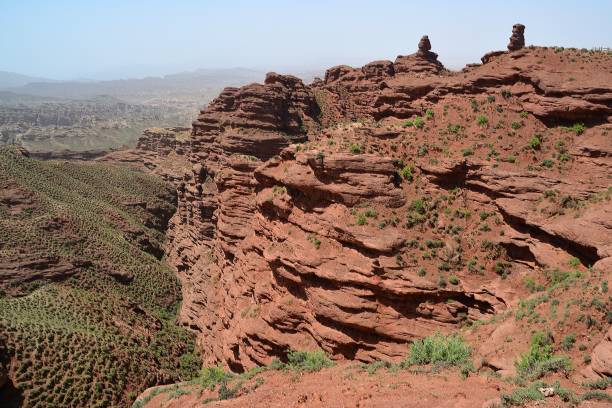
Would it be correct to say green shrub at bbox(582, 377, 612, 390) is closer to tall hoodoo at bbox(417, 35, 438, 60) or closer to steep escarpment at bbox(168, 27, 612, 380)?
steep escarpment at bbox(168, 27, 612, 380)

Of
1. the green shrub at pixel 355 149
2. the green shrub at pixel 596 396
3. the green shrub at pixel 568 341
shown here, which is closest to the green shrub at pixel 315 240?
the green shrub at pixel 355 149

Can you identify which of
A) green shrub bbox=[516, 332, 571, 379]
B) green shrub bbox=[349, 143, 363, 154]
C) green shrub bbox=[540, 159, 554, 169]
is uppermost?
green shrub bbox=[349, 143, 363, 154]

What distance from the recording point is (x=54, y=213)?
192 feet

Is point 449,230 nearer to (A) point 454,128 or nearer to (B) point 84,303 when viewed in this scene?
(A) point 454,128

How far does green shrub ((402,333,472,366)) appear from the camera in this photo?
727 inches

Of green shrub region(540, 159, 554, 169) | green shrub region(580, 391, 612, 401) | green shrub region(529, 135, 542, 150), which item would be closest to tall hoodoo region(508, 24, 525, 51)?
green shrub region(529, 135, 542, 150)

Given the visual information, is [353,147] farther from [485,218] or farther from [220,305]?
[220,305]

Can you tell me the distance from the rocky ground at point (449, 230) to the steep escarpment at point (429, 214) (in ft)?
0.32

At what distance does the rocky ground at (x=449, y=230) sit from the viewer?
19938 mm

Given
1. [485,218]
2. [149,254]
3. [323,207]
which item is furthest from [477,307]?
[149,254]

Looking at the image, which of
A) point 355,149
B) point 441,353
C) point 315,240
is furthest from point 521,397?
point 355,149

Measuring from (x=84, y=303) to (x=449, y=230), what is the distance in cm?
3583

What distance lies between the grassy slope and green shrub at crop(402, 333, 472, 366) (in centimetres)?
2442

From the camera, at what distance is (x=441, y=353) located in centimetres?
1906
